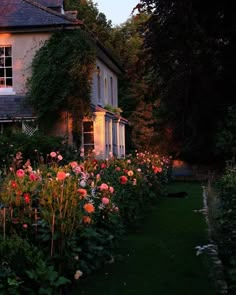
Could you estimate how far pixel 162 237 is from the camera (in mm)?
10164

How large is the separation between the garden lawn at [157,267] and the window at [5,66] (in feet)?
41.8

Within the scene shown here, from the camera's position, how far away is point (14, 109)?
21953 millimetres

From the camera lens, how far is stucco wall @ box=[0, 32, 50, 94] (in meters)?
22.4

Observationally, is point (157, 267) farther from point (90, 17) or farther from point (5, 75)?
point (90, 17)

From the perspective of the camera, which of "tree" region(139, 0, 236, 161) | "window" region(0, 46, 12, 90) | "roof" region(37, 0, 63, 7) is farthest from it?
"roof" region(37, 0, 63, 7)

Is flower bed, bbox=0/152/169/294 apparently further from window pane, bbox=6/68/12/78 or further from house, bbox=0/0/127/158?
window pane, bbox=6/68/12/78

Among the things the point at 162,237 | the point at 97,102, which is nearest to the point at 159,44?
the point at 162,237

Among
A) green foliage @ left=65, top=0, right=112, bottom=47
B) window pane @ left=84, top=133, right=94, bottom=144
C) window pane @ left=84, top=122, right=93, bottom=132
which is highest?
green foliage @ left=65, top=0, right=112, bottom=47

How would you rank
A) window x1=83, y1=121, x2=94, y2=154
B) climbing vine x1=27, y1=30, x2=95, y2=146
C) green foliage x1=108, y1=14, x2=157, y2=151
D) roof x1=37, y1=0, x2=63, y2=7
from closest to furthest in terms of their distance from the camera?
climbing vine x1=27, y1=30, x2=95, y2=146, window x1=83, y1=121, x2=94, y2=154, roof x1=37, y1=0, x2=63, y2=7, green foliage x1=108, y1=14, x2=157, y2=151

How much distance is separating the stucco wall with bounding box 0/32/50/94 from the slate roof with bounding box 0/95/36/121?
47 cm

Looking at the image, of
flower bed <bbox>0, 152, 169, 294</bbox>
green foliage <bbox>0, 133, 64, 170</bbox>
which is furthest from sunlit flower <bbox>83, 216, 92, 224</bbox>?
green foliage <bbox>0, 133, 64, 170</bbox>

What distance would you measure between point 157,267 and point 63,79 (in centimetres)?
1458

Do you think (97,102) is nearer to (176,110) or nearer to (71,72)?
(71,72)

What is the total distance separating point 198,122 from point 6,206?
386 inches
